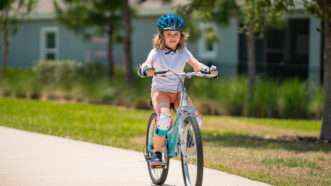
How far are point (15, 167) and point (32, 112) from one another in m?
8.81

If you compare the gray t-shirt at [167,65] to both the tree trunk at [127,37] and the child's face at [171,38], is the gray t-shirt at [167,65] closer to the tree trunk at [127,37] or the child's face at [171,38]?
the child's face at [171,38]

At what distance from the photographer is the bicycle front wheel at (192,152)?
25.7 feet

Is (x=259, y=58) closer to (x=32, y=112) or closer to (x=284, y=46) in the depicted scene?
(x=284, y=46)

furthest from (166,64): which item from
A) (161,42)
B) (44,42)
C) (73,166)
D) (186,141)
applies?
(44,42)

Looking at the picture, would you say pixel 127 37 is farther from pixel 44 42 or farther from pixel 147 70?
pixel 147 70

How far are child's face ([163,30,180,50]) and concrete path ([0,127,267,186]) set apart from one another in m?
1.53

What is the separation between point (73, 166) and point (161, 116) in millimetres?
Result: 2243

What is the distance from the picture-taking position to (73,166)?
1030 centimetres

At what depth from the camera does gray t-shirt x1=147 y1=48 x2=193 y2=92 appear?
8.59 m

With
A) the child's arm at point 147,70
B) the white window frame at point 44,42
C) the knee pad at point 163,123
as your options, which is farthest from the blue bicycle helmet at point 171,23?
the white window frame at point 44,42

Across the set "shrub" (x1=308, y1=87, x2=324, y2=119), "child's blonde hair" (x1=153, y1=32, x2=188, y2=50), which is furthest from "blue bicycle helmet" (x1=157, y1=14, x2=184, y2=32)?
"shrub" (x1=308, y1=87, x2=324, y2=119)

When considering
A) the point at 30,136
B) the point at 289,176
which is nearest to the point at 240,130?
the point at 30,136

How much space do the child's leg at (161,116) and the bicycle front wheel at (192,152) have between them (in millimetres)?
300

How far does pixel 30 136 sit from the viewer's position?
13273mm
